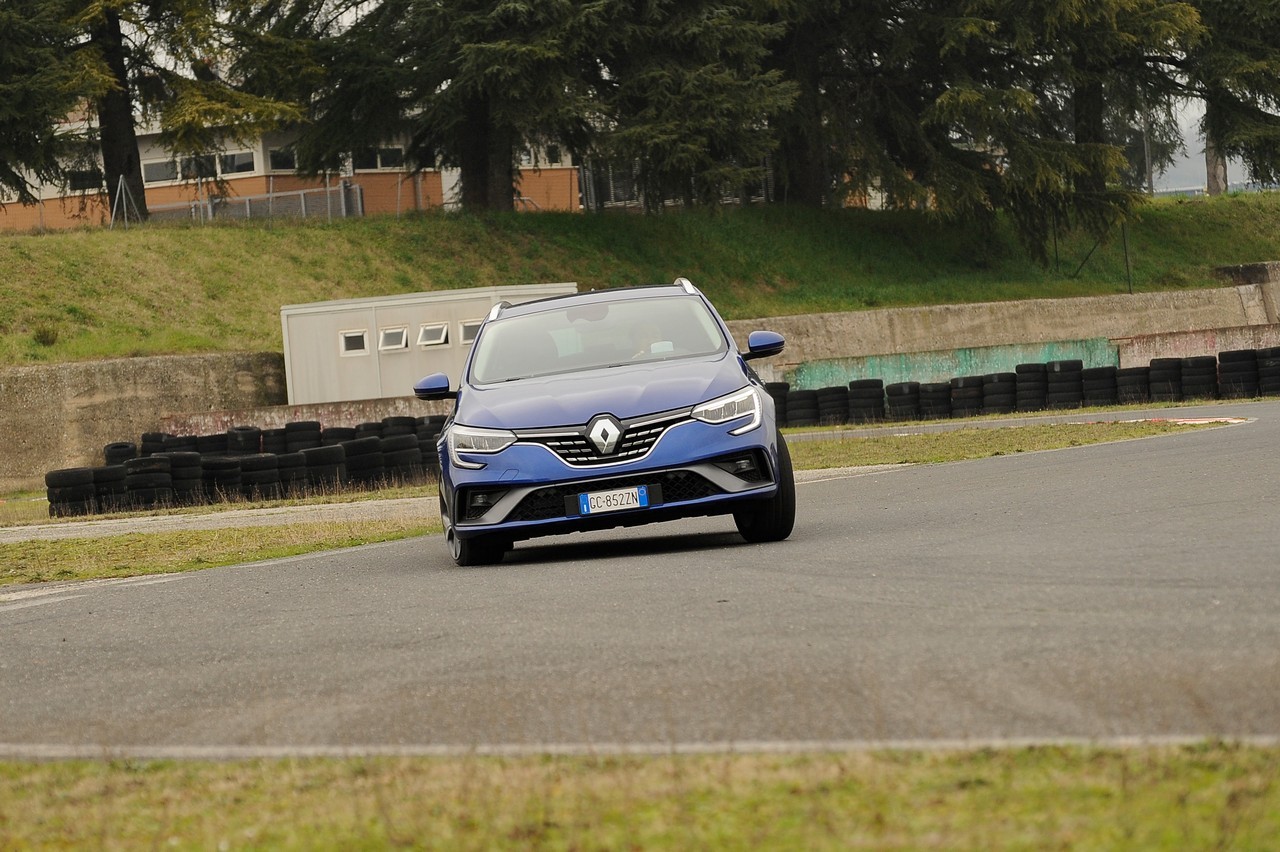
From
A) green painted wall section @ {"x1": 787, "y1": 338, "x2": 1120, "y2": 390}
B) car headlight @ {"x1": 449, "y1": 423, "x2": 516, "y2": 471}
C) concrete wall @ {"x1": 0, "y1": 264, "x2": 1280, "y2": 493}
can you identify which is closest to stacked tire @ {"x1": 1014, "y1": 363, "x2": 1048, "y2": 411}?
green painted wall section @ {"x1": 787, "y1": 338, "x2": 1120, "y2": 390}

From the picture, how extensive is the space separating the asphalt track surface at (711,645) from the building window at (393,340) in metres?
25.1

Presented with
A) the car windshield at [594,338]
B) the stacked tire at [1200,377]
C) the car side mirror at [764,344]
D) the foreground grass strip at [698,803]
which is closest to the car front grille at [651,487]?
the car windshield at [594,338]

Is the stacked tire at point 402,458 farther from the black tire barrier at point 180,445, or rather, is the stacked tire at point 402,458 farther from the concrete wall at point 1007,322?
the concrete wall at point 1007,322

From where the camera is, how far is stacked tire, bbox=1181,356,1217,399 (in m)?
32.6

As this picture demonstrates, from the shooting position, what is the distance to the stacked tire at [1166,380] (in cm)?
3288

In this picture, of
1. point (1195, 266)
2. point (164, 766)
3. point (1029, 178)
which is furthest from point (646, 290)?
point (1195, 266)

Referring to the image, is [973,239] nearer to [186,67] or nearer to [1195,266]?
[1195,266]

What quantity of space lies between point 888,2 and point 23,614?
48.5 meters

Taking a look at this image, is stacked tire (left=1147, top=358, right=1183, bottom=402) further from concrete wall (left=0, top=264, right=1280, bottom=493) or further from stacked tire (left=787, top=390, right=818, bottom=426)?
stacked tire (left=787, top=390, right=818, bottom=426)

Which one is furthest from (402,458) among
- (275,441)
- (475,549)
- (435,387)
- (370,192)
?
(370,192)

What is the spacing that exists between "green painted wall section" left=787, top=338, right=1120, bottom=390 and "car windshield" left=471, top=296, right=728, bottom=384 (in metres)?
24.5

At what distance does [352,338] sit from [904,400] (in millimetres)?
11224

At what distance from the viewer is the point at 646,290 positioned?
13.6 meters

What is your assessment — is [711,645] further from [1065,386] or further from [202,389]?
[202,389]
